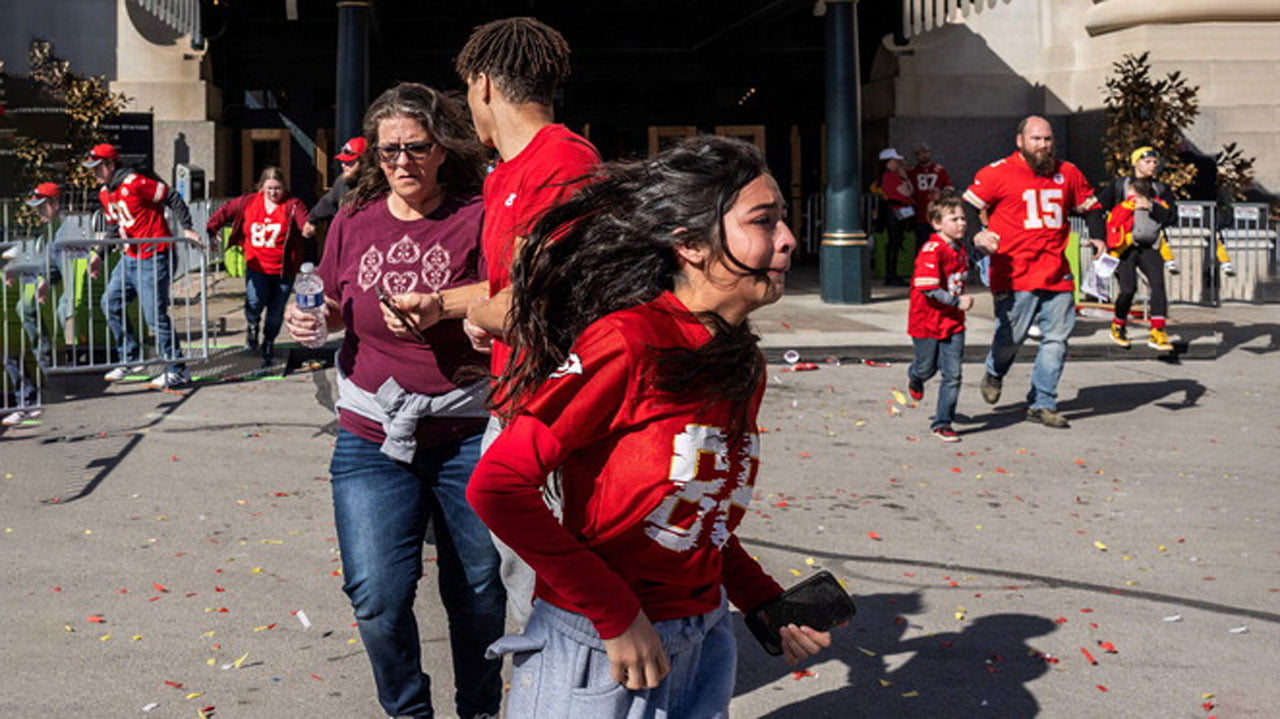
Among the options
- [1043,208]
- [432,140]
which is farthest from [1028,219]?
[432,140]

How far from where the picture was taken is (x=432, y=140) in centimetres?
445

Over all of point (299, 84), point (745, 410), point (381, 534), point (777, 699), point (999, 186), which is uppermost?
point (299, 84)

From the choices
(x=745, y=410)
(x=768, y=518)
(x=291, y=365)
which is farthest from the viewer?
(x=291, y=365)

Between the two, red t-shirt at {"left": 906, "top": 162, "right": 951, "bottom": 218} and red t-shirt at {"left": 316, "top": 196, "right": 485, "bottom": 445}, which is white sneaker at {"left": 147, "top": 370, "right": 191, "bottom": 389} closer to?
red t-shirt at {"left": 316, "top": 196, "right": 485, "bottom": 445}

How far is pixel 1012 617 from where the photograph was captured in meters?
6.04

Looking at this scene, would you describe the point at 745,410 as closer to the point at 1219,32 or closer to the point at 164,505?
the point at 164,505

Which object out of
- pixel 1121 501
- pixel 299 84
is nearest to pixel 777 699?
pixel 1121 501

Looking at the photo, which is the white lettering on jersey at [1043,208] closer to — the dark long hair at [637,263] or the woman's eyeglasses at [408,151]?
the woman's eyeglasses at [408,151]

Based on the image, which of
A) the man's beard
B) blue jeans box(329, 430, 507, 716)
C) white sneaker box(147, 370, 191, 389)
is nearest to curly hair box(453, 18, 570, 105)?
blue jeans box(329, 430, 507, 716)

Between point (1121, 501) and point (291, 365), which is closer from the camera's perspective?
point (1121, 501)

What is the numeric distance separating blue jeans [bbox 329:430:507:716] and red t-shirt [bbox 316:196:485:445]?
9 centimetres

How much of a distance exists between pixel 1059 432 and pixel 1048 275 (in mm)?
1064

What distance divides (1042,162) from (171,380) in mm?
7035

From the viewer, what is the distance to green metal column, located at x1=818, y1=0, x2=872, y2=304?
19.5m
